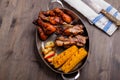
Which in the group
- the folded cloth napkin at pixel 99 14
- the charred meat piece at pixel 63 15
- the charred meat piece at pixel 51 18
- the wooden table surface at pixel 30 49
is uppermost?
the folded cloth napkin at pixel 99 14

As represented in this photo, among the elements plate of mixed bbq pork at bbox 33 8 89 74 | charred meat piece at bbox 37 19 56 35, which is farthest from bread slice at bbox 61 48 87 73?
charred meat piece at bbox 37 19 56 35

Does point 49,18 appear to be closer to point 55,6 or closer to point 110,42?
point 55,6

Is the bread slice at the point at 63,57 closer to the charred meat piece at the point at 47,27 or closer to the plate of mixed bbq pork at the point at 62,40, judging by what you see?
the plate of mixed bbq pork at the point at 62,40

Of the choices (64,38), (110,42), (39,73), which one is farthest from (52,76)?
(110,42)

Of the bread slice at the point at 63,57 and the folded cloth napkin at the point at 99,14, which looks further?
the folded cloth napkin at the point at 99,14

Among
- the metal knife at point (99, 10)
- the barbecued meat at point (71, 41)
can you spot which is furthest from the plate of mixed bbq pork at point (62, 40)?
the metal knife at point (99, 10)

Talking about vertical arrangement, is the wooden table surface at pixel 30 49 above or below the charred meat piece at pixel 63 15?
below
